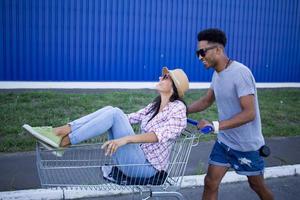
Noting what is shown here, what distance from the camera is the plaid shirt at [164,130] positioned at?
3666 mm

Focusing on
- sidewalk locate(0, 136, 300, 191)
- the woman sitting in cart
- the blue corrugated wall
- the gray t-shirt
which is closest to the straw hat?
the woman sitting in cart

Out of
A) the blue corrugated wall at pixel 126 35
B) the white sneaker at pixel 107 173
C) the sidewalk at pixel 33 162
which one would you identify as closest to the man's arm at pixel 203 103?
the white sneaker at pixel 107 173

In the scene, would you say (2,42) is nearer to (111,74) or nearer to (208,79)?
(111,74)

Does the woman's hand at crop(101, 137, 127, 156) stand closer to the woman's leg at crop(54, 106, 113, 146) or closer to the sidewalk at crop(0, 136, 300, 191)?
the woman's leg at crop(54, 106, 113, 146)

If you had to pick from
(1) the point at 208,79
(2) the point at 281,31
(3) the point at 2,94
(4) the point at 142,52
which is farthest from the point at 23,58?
(2) the point at 281,31

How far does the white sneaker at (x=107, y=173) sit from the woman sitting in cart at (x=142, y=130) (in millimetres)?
106

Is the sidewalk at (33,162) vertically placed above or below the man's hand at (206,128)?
below

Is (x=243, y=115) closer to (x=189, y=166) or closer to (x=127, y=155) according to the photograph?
(x=127, y=155)

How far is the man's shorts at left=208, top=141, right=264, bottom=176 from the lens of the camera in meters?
4.10

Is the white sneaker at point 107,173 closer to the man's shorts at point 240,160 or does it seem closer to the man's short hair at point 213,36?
the man's shorts at point 240,160

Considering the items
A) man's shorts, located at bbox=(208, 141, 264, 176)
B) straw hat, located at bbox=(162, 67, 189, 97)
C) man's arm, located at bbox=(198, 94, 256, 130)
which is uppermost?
straw hat, located at bbox=(162, 67, 189, 97)

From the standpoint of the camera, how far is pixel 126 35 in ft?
39.0

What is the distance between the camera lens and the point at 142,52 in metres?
12.1

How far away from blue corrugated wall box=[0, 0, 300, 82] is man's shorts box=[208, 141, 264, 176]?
25.9ft
